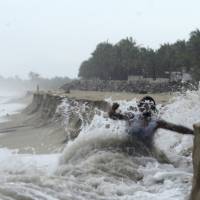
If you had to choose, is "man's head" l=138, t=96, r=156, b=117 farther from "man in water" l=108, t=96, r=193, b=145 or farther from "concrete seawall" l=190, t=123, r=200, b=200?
"concrete seawall" l=190, t=123, r=200, b=200

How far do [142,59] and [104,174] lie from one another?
269ft

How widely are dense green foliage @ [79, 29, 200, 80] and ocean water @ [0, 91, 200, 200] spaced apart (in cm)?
4936

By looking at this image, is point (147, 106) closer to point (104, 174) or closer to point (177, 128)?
point (177, 128)

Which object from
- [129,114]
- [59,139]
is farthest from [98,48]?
[129,114]

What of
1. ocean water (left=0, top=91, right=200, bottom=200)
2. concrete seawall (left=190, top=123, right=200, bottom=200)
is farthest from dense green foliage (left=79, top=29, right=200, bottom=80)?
concrete seawall (left=190, top=123, right=200, bottom=200)

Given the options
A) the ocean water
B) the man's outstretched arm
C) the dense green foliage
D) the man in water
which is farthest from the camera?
the dense green foliage

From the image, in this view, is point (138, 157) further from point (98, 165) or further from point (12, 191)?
point (12, 191)

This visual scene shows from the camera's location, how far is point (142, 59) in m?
89.0

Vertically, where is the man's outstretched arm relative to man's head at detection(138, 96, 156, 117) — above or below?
below

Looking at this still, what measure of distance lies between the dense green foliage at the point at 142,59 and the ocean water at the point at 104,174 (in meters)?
49.4

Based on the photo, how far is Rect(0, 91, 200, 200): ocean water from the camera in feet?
21.5

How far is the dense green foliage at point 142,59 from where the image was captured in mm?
66894

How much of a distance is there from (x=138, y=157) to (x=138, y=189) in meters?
1.96

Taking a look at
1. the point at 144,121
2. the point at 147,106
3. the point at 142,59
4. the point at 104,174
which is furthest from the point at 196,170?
the point at 142,59
